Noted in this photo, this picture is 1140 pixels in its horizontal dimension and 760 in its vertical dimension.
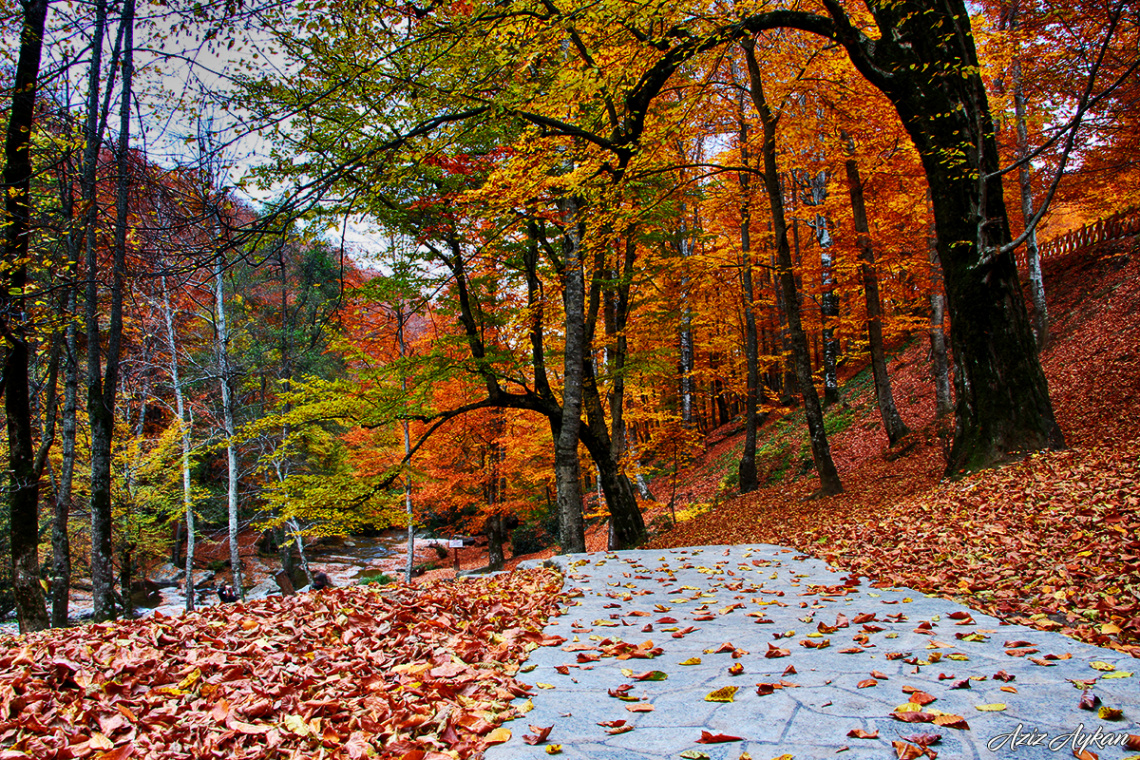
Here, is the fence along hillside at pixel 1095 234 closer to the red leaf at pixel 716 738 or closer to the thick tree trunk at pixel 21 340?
the red leaf at pixel 716 738

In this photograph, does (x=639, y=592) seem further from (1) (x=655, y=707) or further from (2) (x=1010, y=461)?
(2) (x=1010, y=461)

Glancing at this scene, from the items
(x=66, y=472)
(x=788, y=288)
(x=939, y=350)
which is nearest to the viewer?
(x=66, y=472)

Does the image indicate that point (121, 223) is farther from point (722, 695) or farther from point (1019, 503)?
point (1019, 503)

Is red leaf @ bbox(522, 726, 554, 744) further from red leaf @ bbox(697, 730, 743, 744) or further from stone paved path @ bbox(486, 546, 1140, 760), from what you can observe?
red leaf @ bbox(697, 730, 743, 744)

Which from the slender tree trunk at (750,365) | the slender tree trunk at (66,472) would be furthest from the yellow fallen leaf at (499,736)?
the slender tree trunk at (750,365)

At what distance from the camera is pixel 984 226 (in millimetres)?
5859

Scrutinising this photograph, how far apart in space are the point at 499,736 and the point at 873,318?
34.9 feet

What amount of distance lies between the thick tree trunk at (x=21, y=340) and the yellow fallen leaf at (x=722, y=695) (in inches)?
261

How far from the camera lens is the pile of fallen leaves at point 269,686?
187 centimetres

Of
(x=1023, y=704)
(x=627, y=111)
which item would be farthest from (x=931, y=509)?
(x=627, y=111)

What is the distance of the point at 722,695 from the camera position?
7.29 feet

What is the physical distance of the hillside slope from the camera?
10.7ft

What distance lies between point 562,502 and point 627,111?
5193 millimetres

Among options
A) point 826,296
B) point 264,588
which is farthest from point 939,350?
point 264,588
